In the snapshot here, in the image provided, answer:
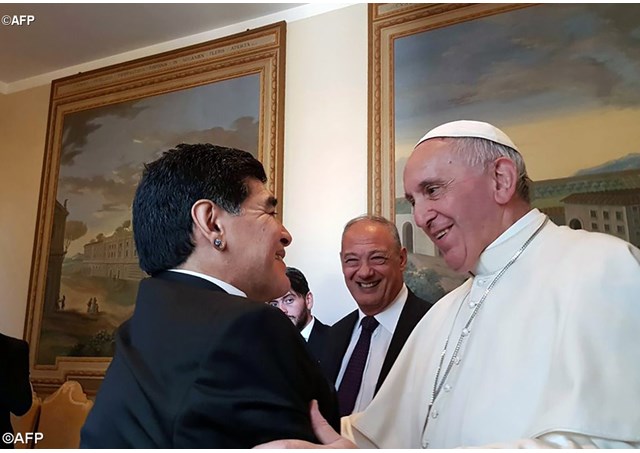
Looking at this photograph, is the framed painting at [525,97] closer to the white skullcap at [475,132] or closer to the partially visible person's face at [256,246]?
the white skullcap at [475,132]

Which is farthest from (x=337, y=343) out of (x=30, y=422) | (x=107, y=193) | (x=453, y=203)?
(x=107, y=193)

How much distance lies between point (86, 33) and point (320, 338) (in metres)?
3.32

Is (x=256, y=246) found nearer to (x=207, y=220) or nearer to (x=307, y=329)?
(x=207, y=220)

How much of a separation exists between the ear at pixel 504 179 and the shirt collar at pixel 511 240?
0.09 meters

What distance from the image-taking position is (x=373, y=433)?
187 centimetres

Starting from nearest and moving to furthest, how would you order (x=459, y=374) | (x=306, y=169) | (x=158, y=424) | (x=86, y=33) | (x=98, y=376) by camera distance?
(x=158, y=424) → (x=459, y=374) → (x=306, y=169) → (x=98, y=376) → (x=86, y=33)

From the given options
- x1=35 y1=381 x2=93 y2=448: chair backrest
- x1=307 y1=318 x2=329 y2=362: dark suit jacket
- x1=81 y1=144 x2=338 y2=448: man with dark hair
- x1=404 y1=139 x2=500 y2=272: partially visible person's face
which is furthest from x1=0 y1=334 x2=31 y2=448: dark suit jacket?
x1=404 y1=139 x2=500 y2=272: partially visible person's face

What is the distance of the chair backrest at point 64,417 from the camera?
3838mm

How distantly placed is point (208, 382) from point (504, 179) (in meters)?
1.24

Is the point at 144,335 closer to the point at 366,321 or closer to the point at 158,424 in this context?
the point at 158,424

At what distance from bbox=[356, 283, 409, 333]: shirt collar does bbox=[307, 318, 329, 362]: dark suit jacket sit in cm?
41

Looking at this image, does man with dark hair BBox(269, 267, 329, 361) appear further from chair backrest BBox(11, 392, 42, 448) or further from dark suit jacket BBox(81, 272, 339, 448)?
dark suit jacket BBox(81, 272, 339, 448)

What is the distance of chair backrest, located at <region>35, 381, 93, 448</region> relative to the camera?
3.84m

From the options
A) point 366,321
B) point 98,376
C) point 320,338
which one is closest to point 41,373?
point 98,376
